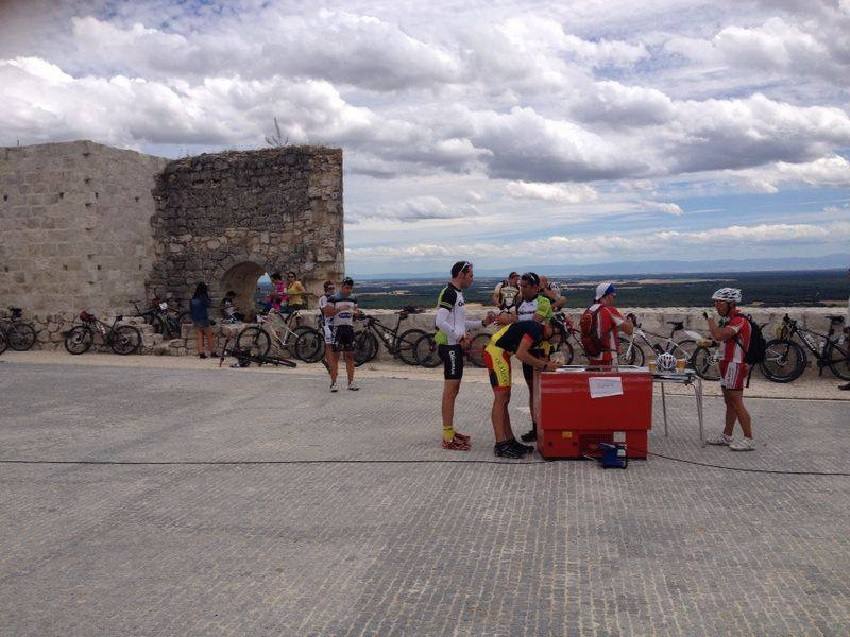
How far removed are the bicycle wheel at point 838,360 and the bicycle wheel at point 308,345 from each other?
26.9 ft

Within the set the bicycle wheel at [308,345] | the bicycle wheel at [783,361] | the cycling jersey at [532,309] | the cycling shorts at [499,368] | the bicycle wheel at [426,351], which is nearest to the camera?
the cycling shorts at [499,368]

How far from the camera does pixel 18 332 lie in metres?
17.0

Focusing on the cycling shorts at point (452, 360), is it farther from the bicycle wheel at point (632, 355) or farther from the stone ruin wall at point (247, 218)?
the stone ruin wall at point (247, 218)

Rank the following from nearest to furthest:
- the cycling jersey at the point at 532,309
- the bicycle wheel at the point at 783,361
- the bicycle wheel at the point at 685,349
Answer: the cycling jersey at the point at 532,309
the bicycle wheel at the point at 783,361
the bicycle wheel at the point at 685,349

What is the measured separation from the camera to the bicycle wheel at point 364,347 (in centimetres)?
1381

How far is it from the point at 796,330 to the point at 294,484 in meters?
8.79

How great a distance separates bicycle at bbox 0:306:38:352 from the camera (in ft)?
55.6

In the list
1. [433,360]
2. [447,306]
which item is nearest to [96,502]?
[447,306]

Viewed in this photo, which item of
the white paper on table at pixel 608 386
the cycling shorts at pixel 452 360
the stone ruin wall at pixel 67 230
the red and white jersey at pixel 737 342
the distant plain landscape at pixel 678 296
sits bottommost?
the distant plain landscape at pixel 678 296

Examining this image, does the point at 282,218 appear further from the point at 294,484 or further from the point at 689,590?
the point at 689,590

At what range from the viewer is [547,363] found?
695 cm

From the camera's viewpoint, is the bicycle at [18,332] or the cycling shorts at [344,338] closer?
the cycling shorts at [344,338]

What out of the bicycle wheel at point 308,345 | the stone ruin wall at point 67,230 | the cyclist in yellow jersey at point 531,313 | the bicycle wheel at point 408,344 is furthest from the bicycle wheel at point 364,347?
the stone ruin wall at point 67,230

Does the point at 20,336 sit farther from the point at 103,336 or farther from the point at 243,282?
the point at 243,282
